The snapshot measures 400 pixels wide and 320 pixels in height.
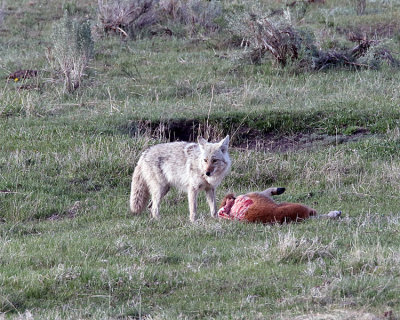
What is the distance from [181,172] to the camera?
368 inches

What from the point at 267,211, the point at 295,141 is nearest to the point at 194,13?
the point at 295,141

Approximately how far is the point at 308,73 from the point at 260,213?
8200 mm

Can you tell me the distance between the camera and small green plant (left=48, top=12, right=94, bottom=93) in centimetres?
1465

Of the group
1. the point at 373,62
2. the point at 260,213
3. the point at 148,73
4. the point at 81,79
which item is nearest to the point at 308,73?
the point at 373,62

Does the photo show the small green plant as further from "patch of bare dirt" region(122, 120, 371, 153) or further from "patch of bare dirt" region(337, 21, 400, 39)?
"patch of bare dirt" region(337, 21, 400, 39)

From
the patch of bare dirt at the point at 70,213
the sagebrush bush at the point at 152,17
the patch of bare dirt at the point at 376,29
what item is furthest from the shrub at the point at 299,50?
the patch of bare dirt at the point at 70,213

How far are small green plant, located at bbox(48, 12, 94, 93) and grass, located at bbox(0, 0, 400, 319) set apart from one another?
11.3 inches

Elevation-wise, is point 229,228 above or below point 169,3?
below

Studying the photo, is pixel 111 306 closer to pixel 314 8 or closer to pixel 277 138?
pixel 277 138

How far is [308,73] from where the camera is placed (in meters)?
15.9

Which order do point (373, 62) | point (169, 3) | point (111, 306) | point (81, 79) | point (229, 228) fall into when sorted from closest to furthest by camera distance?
point (111, 306) → point (229, 228) → point (81, 79) → point (373, 62) → point (169, 3)

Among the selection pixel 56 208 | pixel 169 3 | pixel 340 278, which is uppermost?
pixel 169 3

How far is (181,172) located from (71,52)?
22.0 feet

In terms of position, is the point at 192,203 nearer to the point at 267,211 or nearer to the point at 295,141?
the point at 267,211
